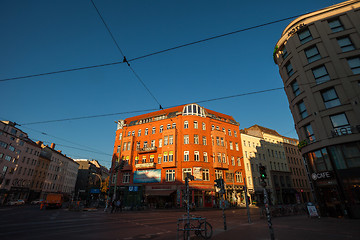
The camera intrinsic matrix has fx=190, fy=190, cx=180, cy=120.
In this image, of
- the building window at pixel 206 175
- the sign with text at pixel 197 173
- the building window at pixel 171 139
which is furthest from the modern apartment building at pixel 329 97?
the building window at pixel 171 139

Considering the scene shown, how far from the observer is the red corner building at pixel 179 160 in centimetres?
3400

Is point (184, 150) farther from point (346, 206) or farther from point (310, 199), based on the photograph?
point (310, 199)

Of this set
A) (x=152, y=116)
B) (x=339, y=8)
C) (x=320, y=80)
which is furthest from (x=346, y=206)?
(x=152, y=116)

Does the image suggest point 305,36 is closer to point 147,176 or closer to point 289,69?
point 289,69

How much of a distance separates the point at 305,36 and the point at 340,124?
10.7 meters

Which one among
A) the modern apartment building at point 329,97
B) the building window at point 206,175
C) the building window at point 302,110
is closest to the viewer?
the modern apartment building at point 329,97

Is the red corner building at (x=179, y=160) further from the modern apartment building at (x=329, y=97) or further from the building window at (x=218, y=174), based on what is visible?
the modern apartment building at (x=329, y=97)

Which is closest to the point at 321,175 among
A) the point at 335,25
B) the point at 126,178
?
the point at 335,25

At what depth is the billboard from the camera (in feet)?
120

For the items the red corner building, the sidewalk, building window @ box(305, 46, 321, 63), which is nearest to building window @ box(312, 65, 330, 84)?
building window @ box(305, 46, 321, 63)

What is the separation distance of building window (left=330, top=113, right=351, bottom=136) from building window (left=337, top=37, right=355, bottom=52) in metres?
6.99

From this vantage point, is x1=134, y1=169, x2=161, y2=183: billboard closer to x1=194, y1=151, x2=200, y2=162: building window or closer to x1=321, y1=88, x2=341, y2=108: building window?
x1=194, y1=151, x2=200, y2=162: building window

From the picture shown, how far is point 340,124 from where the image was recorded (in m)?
17.5

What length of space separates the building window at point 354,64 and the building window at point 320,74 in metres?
2.06
